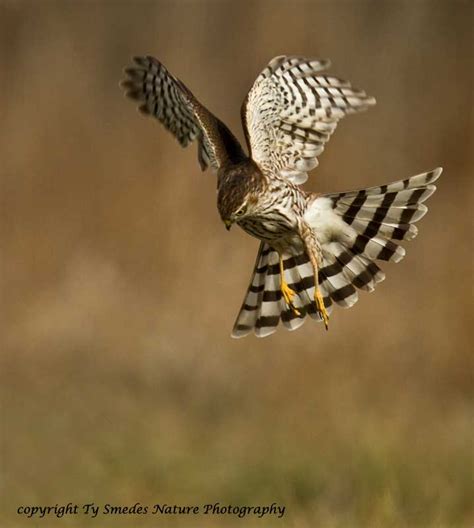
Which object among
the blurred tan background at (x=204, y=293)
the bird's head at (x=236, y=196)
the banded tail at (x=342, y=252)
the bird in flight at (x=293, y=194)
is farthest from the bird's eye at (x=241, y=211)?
the blurred tan background at (x=204, y=293)

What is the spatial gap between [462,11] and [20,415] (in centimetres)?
577

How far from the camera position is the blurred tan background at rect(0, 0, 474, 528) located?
872 cm

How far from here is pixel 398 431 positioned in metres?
9.01

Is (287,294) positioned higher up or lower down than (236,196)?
lower down

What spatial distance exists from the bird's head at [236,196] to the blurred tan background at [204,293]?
2.18 m

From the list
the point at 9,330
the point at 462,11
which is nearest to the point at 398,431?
the point at 9,330

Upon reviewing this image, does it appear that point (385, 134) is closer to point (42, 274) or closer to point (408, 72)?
point (408, 72)

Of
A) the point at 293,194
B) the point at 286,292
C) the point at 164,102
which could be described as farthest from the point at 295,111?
the point at 286,292

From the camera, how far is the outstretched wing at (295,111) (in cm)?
724

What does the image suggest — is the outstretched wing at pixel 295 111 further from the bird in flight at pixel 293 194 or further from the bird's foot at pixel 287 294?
the bird's foot at pixel 287 294

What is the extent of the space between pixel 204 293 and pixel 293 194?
3.83 metres

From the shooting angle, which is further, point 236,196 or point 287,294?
point 287,294

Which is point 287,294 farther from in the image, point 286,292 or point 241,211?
point 241,211

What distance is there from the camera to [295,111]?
745 cm
